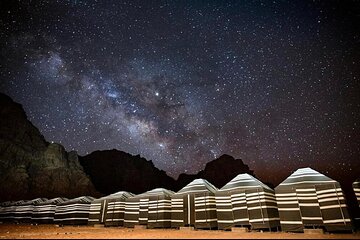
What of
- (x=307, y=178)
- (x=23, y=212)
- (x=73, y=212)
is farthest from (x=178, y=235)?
(x=23, y=212)

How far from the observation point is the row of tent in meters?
13.8

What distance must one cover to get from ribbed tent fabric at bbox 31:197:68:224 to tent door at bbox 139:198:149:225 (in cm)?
1470

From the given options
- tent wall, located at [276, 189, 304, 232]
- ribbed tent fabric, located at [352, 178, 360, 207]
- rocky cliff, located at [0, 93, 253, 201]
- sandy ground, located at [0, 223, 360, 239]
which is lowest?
sandy ground, located at [0, 223, 360, 239]

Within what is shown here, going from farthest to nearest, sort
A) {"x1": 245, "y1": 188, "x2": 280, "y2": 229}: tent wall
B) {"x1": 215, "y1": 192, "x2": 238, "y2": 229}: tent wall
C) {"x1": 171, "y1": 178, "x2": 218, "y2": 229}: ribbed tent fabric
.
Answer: {"x1": 171, "y1": 178, "x2": 218, "y2": 229}: ribbed tent fabric, {"x1": 215, "y1": 192, "x2": 238, "y2": 229}: tent wall, {"x1": 245, "y1": 188, "x2": 280, "y2": 229}: tent wall

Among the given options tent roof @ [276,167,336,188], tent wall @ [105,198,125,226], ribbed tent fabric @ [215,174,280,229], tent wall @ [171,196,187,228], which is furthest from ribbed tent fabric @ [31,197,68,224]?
tent roof @ [276,167,336,188]

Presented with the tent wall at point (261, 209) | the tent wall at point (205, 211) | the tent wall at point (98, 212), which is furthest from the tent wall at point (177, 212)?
the tent wall at point (98, 212)

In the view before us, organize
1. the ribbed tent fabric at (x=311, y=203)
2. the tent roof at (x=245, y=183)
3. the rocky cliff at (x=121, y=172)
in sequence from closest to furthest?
the ribbed tent fabric at (x=311, y=203), the tent roof at (x=245, y=183), the rocky cliff at (x=121, y=172)

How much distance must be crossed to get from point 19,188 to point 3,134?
51.6ft

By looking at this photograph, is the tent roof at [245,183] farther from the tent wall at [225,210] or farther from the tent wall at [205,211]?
the tent wall at [205,211]

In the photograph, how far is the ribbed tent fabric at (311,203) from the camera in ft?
43.7

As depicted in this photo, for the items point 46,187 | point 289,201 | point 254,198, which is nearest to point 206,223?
point 254,198

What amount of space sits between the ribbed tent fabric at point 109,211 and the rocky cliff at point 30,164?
104 ft

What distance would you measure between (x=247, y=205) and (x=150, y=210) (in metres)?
9.07

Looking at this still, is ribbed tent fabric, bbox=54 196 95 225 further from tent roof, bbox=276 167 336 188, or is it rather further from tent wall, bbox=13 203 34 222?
tent roof, bbox=276 167 336 188
